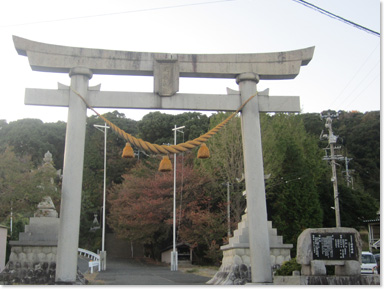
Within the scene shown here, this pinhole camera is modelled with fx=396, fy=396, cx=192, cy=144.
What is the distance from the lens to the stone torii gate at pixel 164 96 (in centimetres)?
801

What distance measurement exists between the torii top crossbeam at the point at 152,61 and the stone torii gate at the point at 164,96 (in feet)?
0.06

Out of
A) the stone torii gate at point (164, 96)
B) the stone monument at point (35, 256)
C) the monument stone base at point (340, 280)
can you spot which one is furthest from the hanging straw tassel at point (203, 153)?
the stone monument at point (35, 256)

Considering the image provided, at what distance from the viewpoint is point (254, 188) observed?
8.28 meters

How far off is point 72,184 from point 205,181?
15.1m

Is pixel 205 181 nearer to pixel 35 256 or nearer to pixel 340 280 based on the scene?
pixel 35 256

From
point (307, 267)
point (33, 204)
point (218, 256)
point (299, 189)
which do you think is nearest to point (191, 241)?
point (218, 256)

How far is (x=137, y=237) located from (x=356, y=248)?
1855 cm

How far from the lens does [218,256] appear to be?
20.7 meters

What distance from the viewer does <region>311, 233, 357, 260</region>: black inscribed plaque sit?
7930 mm

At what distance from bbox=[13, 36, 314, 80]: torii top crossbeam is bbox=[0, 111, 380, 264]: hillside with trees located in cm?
531

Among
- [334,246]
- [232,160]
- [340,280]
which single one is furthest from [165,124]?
[340,280]

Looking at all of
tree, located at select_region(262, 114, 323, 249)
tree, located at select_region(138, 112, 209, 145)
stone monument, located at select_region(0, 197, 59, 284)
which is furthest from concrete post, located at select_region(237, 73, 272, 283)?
tree, located at select_region(138, 112, 209, 145)

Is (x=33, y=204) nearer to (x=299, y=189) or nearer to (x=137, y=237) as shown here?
(x=137, y=237)

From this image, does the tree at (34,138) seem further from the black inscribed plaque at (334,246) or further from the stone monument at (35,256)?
the black inscribed plaque at (334,246)
